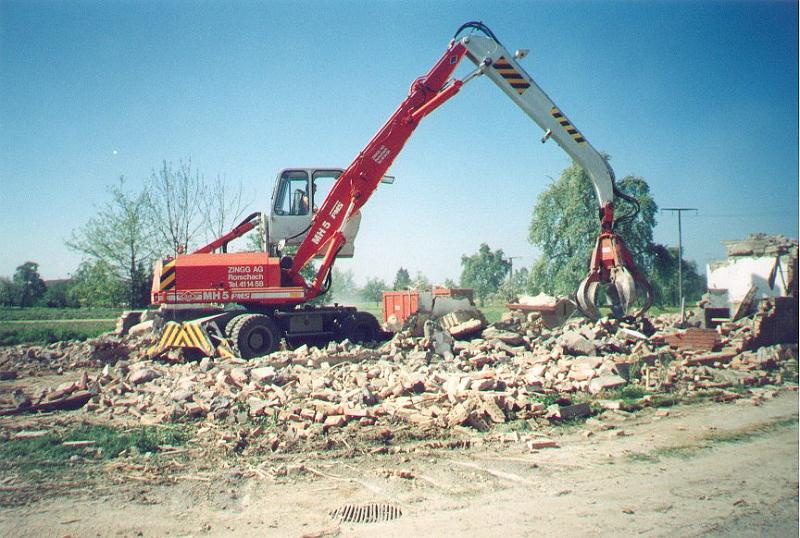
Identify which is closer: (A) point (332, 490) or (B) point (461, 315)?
(A) point (332, 490)

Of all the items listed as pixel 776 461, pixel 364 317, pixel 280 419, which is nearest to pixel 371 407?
pixel 280 419

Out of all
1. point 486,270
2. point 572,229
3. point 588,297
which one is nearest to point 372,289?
point 486,270

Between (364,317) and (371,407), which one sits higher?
(364,317)

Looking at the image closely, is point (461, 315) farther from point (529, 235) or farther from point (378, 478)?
point (529, 235)

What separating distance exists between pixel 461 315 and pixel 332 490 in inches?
385

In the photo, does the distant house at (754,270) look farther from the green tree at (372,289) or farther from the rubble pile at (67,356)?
the green tree at (372,289)

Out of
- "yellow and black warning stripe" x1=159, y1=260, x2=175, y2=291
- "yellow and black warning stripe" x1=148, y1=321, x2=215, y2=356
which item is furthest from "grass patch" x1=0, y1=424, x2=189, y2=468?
"yellow and black warning stripe" x1=159, y1=260, x2=175, y2=291

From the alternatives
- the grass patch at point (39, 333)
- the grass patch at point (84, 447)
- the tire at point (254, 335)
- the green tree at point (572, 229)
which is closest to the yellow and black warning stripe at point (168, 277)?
the tire at point (254, 335)

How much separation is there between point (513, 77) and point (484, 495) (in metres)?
8.37

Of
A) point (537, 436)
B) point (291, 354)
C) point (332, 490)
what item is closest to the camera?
point (332, 490)

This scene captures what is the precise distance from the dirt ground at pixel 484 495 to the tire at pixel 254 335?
20.6 ft

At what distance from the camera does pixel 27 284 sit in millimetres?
18328

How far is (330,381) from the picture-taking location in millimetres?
8422

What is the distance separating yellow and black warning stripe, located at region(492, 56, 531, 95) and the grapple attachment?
3255mm
